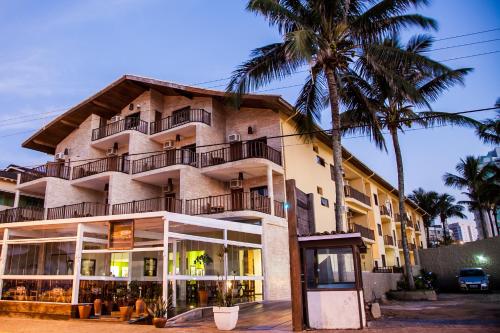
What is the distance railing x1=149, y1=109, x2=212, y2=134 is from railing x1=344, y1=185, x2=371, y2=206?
37.5 ft

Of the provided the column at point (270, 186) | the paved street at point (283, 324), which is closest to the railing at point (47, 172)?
the paved street at point (283, 324)

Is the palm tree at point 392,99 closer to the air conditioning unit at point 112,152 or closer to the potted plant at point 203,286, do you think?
the potted plant at point 203,286

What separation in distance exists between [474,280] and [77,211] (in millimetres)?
23663

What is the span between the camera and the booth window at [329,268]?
9.71 metres

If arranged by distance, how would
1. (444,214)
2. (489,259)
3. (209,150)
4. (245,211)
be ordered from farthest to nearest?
1. (444,214)
2. (489,259)
3. (209,150)
4. (245,211)

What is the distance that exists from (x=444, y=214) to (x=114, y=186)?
152 feet

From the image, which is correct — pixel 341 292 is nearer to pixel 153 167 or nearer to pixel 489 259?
pixel 153 167

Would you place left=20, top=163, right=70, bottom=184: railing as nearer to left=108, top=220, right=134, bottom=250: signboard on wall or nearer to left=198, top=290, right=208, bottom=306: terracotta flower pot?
left=108, top=220, right=134, bottom=250: signboard on wall

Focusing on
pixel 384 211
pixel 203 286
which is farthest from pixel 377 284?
pixel 384 211

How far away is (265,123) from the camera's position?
21.4 m

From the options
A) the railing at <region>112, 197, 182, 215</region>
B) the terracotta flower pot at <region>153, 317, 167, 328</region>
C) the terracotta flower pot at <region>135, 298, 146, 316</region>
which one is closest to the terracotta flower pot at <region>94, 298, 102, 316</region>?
the terracotta flower pot at <region>135, 298, 146, 316</region>

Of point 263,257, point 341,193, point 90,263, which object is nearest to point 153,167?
point 90,263

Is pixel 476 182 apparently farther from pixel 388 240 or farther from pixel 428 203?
pixel 428 203

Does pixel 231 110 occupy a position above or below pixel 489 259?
above
